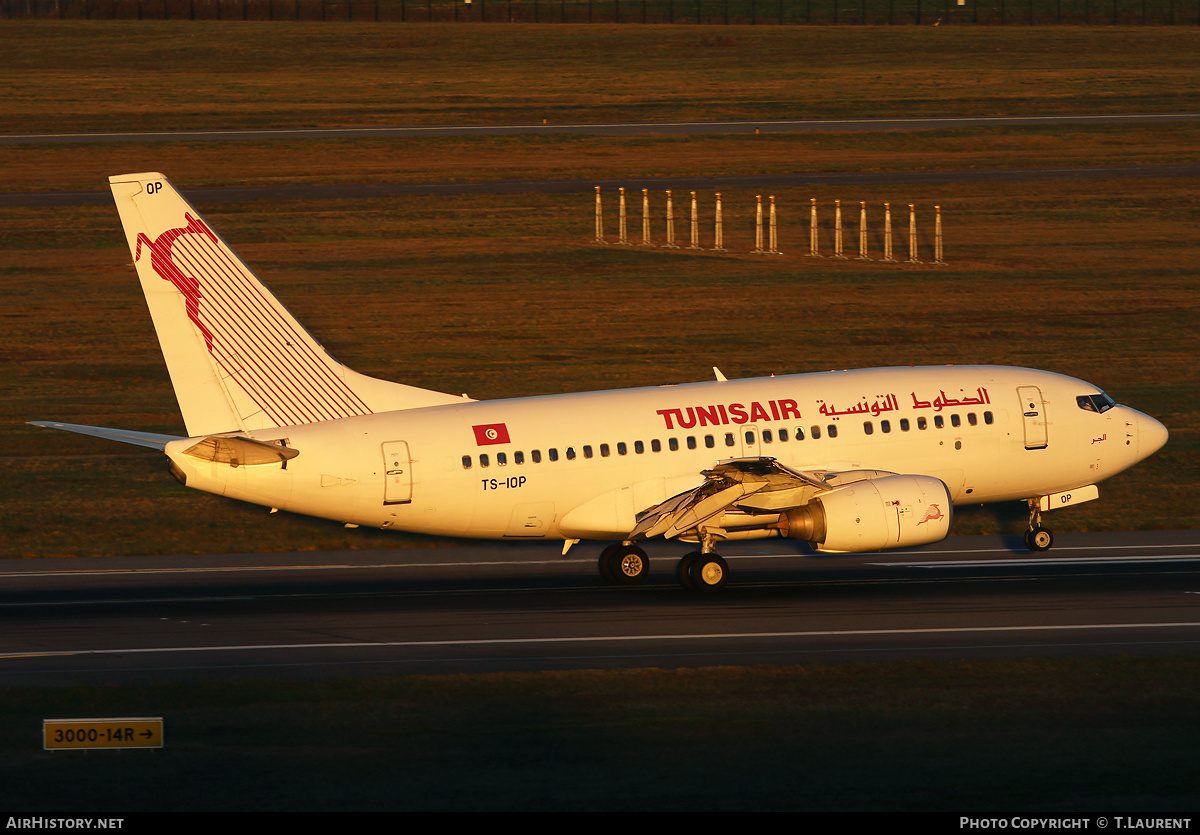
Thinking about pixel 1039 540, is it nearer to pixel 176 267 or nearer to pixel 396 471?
pixel 396 471

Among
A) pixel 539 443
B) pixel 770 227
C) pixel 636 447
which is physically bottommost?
pixel 636 447

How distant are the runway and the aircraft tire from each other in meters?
0.33

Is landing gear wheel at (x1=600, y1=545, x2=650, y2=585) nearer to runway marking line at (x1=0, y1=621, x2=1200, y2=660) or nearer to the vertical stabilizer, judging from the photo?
runway marking line at (x1=0, y1=621, x2=1200, y2=660)

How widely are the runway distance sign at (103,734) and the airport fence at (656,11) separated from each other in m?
114

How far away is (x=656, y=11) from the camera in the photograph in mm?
136750

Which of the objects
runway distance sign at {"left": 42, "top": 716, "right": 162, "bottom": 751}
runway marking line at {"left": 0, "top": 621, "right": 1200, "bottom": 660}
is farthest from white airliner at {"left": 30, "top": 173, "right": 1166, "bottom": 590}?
runway distance sign at {"left": 42, "top": 716, "right": 162, "bottom": 751}

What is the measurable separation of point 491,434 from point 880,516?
8.66 m

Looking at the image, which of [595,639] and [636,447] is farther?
[636,447]

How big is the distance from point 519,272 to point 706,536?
34.2 m

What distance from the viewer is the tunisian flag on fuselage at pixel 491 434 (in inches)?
1326

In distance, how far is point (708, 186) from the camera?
7819 cm

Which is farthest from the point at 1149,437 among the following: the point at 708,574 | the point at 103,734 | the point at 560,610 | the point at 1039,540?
the point at 103,734

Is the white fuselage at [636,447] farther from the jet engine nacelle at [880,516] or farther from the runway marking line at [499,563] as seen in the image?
the jet engine nacelle at [880,516]

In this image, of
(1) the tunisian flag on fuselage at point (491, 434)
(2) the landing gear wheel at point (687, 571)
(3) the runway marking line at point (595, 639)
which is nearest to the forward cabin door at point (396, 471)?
(1) the tunisian flag on fuselage at point (491, 434)
